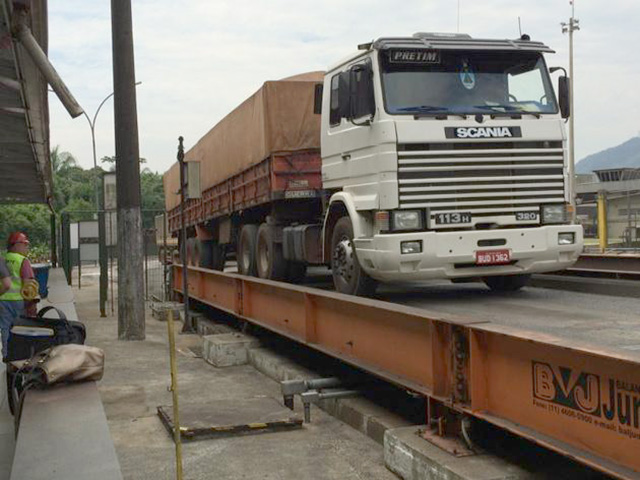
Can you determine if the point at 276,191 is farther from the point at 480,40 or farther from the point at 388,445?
the point at 388,445

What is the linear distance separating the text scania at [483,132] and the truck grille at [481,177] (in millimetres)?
84

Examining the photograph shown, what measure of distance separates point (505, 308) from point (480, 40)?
9.30 ft

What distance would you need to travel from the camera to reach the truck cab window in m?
9.14

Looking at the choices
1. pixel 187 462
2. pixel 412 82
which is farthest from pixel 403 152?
pixel 187 462

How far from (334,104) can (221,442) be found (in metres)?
4.26

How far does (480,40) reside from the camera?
8.42 m

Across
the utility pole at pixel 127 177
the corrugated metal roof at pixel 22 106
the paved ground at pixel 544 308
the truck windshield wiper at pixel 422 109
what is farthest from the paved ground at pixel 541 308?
the utility pole at pixel 127 177

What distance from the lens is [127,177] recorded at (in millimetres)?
13359

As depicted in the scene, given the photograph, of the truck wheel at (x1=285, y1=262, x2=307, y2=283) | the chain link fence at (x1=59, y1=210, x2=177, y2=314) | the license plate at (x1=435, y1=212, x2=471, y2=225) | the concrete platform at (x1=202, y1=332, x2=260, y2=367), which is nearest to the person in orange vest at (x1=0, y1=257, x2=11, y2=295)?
the concrete platform at (x1=202, y1=332, x2=260, y2=367)

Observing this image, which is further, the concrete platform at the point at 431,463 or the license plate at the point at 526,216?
the license plate at the point at 526,216

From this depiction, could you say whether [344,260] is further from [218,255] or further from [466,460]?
[218,255]

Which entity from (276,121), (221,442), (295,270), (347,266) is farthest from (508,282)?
(221,442)

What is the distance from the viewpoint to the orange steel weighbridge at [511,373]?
3.96 metres

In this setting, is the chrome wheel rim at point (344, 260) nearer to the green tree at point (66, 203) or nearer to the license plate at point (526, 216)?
the license plate at point (526, 216)
